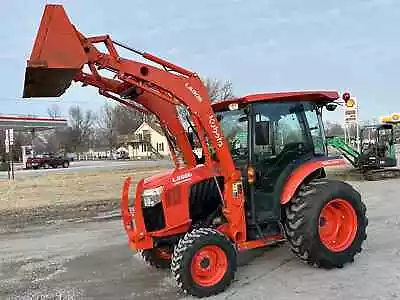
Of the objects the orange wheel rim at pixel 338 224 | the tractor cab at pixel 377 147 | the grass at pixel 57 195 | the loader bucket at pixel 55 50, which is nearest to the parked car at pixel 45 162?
the grass at pixel 57 195

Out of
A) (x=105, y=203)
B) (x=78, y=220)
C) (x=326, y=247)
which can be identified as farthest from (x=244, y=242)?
(x=105, y=203)

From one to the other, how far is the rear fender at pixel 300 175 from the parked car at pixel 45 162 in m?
43.3

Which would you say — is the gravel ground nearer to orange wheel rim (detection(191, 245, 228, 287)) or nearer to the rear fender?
orange wheel rim (detection(191, 245, 228, 287))

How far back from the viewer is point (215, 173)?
20.3 feet

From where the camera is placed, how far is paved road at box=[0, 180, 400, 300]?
563 centimetres

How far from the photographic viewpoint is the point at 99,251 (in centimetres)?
851

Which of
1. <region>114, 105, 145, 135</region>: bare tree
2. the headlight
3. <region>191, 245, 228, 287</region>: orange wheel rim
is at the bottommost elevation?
<region>191, 245, 228, 287</region>: orange wheel rim

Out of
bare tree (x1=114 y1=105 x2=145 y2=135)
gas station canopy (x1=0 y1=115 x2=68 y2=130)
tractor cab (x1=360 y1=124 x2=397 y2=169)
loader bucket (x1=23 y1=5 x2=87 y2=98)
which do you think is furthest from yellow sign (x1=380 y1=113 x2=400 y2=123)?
bare tree (x1=114 y1=105 x2=145 y2=135)

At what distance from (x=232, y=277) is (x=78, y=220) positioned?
286 inches

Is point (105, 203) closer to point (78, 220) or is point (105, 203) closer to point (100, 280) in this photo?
point (78, 220)

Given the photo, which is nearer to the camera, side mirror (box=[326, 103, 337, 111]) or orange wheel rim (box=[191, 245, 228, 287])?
orange wheel rim (box=[191, 245, 228, 287])

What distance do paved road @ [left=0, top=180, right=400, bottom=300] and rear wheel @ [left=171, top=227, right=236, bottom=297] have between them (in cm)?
18

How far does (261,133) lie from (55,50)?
2623mm

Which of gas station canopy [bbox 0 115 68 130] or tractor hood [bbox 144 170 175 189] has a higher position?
gas station canopy [bbox 0 115 68 130]
